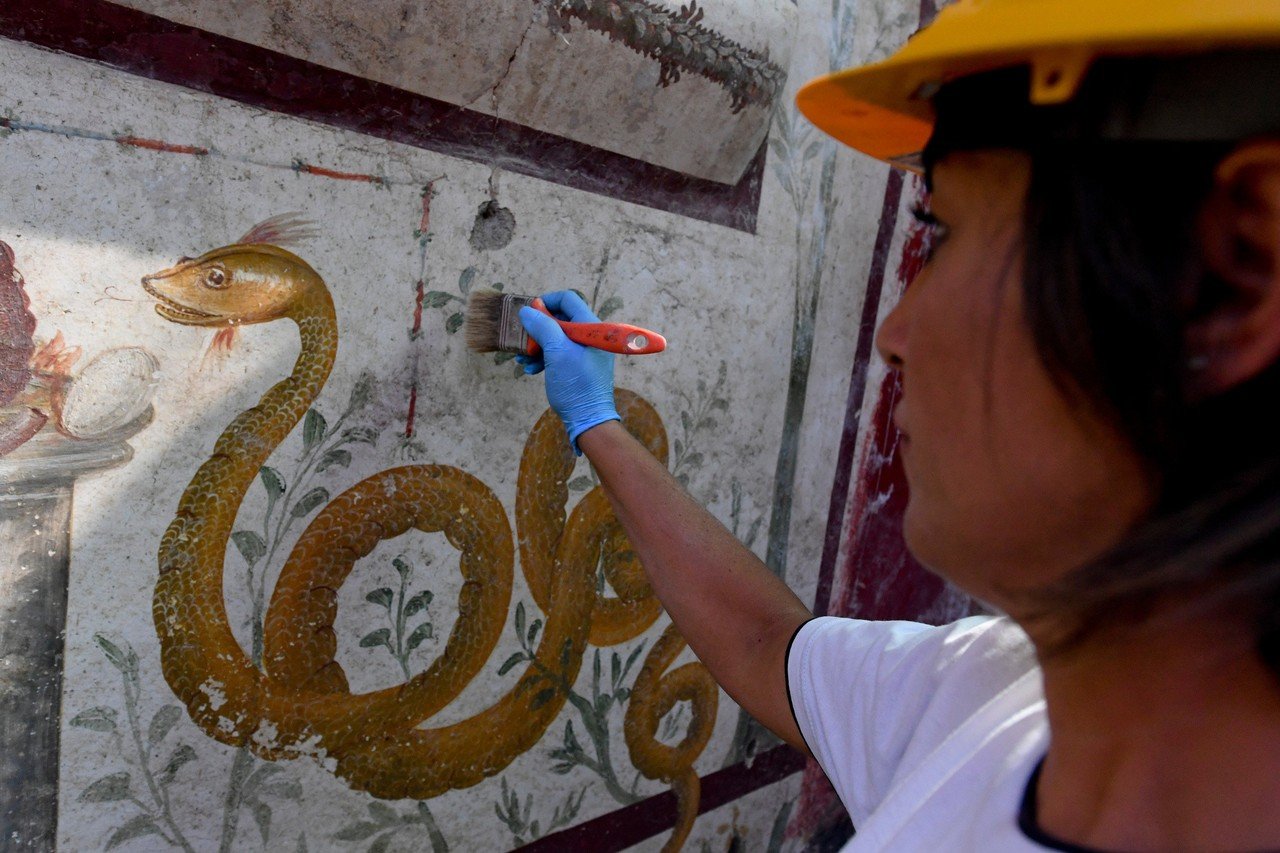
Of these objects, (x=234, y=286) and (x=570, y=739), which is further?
(x=570, y=739)

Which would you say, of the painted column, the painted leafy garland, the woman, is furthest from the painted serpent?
the woman

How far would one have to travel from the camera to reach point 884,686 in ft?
2.93

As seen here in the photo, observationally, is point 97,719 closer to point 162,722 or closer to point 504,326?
point 162,722

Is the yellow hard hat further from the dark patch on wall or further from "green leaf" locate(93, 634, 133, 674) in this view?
"green leaf" locate(93, 634, 133, 674)

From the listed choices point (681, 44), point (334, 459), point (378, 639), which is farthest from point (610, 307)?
point (378, 639)

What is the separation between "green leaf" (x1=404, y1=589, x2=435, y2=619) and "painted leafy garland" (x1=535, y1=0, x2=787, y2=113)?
2.65 feet

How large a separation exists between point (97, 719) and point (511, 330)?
0.67m

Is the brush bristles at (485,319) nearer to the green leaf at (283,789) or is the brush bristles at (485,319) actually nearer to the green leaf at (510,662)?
the green leaf at (510,662)

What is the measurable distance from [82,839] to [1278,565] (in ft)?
3.85

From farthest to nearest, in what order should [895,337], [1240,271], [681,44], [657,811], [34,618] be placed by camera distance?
[657,811] < [681,44] < [34,618] < [895,337] < [1240,271]

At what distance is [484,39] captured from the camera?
121 centimetres

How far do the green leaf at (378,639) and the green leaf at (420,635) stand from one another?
0.03 meters

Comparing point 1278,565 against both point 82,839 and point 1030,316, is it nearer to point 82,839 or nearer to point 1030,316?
point 1030,316

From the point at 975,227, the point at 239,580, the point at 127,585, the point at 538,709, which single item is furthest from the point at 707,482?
Answer: the point at 975,227
